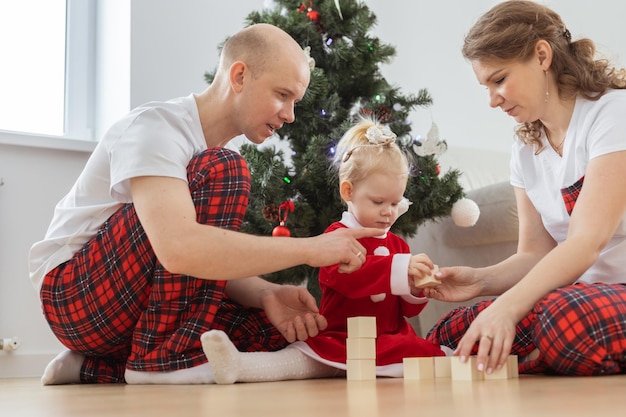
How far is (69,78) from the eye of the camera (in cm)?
321

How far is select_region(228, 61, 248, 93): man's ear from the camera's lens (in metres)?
1.76

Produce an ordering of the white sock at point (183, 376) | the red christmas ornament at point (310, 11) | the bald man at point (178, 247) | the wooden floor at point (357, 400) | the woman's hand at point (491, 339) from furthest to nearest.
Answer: the red christmas ornament at point (310, 11) → the white sock at point (183, 376) → the bald man at point (178, 247) → the woman's hand at point (491, 339) → the wooden floor at point (357, 400)

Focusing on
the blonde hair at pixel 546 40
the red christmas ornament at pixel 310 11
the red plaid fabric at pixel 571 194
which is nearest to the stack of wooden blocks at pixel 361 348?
the red plaid fabric at pixel 571 194

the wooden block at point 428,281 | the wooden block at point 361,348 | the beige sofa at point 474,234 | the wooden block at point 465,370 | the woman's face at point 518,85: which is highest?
the woman's face at point 518,85

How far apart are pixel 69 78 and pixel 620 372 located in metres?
2.48

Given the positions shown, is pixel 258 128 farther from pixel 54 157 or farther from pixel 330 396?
pixel 54 157

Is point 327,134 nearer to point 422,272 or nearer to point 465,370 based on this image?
point 422,272

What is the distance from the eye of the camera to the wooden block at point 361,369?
1.53 metres

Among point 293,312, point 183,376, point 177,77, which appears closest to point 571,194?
point 293,312

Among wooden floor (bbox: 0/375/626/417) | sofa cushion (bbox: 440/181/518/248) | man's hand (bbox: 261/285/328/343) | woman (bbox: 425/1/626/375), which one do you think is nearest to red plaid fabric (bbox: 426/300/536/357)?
woman (bbox: 425/1/626/375)

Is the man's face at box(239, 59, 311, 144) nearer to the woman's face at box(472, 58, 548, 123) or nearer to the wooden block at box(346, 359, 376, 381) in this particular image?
the woman's face at box(472, 58, 548, 123)

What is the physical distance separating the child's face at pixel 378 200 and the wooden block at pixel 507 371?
0.52 m

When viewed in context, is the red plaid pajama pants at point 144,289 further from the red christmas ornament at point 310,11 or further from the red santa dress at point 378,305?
the red christmas ornament at point 310,11

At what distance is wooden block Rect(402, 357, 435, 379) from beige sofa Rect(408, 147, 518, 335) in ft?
3.91
